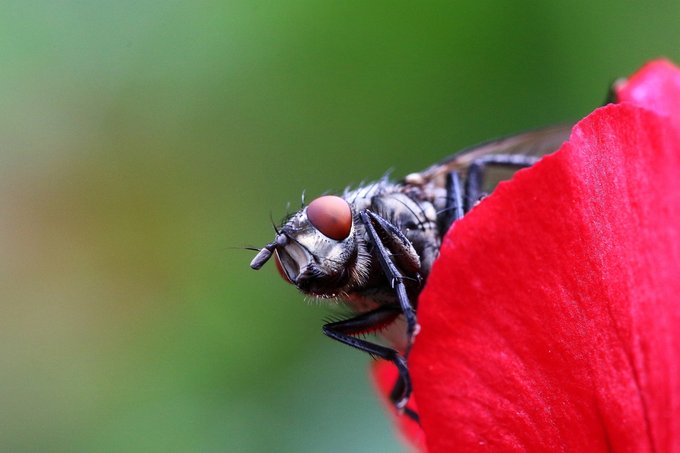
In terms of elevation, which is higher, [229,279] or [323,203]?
[323,203]

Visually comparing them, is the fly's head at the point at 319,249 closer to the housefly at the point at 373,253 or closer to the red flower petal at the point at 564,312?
the housefly at the point at 373,253

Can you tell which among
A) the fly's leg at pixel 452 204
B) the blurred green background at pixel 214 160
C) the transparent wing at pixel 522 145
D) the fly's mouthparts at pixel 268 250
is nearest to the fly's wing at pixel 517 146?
the transparent wing at pixel 522 145

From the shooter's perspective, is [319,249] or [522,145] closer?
[319,249]

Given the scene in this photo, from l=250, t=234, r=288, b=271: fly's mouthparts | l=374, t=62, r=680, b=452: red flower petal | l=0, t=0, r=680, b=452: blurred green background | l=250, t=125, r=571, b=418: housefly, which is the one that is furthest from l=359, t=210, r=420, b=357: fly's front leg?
l=0, t=0, r=680, b=452: blurred green background

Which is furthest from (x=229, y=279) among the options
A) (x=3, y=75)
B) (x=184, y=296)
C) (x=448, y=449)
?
(x=448, y=449)

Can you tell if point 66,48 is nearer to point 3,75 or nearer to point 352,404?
point 3,75

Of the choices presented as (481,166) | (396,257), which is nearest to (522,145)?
(481,166)

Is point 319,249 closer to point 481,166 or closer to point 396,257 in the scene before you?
point 396,257
